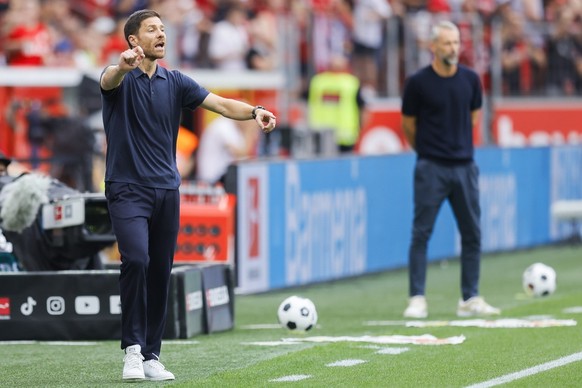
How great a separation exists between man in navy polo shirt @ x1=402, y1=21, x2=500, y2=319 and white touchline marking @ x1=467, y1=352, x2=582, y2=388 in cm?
310

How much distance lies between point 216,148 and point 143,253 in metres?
10.3

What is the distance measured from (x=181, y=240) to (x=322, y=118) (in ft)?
23.3

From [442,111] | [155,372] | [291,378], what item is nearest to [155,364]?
[155,372]

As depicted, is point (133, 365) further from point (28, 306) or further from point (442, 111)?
point (442, 111)

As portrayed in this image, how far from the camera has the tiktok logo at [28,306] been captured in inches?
439

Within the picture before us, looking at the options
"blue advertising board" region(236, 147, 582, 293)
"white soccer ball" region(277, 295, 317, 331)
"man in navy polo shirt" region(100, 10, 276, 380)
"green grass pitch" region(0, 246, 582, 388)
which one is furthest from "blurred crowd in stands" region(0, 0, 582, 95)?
"man in navy polo shirt" region(100, 10, 276, 380)

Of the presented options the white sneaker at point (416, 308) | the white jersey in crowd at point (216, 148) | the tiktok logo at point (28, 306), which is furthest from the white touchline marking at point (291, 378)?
the white jersey in crowd at point (216, 148)

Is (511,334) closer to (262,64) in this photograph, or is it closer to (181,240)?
(181,240)

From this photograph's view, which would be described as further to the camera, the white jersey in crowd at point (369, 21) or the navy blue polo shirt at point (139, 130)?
the white jersey in crowd at point (369, 21)

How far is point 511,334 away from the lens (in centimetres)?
1073

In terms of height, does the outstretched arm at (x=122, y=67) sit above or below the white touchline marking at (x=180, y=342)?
above

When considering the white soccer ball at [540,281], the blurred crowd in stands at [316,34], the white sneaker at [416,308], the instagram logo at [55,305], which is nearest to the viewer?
the instagram logo at [55,305]

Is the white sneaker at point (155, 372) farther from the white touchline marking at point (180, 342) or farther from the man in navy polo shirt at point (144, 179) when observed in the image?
the white touchline marking at point (180, 342)

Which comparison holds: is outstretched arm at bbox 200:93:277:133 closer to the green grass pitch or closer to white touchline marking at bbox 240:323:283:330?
the green grass pitch
